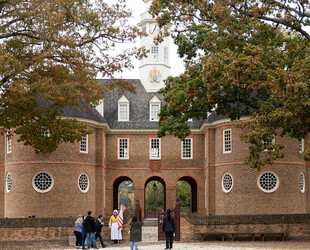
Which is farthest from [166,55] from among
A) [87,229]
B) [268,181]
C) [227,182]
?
[87,229]

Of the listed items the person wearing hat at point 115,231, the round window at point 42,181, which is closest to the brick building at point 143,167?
the round window at point 42,181

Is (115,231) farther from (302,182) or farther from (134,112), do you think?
(134,112)

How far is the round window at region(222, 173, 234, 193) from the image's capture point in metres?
35.5

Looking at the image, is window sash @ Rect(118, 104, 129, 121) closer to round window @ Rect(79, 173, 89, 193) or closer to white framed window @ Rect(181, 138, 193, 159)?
white framed window @ Rect(181, 138, 193, 159)

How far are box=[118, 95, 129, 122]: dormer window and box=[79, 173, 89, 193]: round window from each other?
25.5ft

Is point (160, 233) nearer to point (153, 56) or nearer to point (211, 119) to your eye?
point (211, 119)

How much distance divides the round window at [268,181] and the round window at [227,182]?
2.01 m

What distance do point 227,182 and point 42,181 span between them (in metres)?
12.1

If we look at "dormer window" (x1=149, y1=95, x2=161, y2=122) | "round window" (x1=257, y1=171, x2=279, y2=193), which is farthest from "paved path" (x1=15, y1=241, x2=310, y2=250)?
"dormer window" (x1=149, y1=95, x2=161, y2=122)

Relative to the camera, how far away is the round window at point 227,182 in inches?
1399

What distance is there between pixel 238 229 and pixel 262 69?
899 centimetres

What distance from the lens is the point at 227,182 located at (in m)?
35.9

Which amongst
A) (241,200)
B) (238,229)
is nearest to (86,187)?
(241,200)

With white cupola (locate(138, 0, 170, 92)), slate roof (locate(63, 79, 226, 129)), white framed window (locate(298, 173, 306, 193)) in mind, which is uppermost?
white cupola (locate(138, 0, 170, 92))
